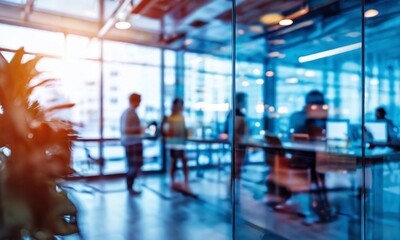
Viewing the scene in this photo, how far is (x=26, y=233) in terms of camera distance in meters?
1.36

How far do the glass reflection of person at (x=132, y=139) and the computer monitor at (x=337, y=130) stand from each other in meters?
3.28

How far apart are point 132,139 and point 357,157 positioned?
155 inches

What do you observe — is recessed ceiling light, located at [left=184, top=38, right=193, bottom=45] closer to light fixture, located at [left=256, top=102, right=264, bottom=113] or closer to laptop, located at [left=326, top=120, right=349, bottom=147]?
light fixture, located at [left=256, top=102, right=264, bottom=113]

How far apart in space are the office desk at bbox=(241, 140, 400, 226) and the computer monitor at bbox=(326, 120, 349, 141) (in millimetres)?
287

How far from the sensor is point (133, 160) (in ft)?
19.8

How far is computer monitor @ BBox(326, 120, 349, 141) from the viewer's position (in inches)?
172

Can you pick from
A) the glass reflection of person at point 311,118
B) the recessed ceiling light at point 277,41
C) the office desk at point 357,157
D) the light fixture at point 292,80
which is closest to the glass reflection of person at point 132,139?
the office desk at point 357,157

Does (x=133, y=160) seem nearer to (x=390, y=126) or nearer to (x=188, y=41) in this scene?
(x=188, y=41)

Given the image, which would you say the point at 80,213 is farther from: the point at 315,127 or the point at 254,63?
the point at 254,63

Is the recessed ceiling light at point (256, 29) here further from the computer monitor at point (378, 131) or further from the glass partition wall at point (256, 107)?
the computer monitor at point (378, 131)

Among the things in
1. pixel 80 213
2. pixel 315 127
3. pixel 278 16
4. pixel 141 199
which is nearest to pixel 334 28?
pixel 278 16

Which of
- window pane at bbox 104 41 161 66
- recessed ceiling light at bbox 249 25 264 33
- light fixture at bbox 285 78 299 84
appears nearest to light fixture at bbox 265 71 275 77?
light fixture at bbox 285 78 299 84

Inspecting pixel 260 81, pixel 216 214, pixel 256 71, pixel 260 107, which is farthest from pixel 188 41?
pixel 216 214

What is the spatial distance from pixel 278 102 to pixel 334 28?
289cm
